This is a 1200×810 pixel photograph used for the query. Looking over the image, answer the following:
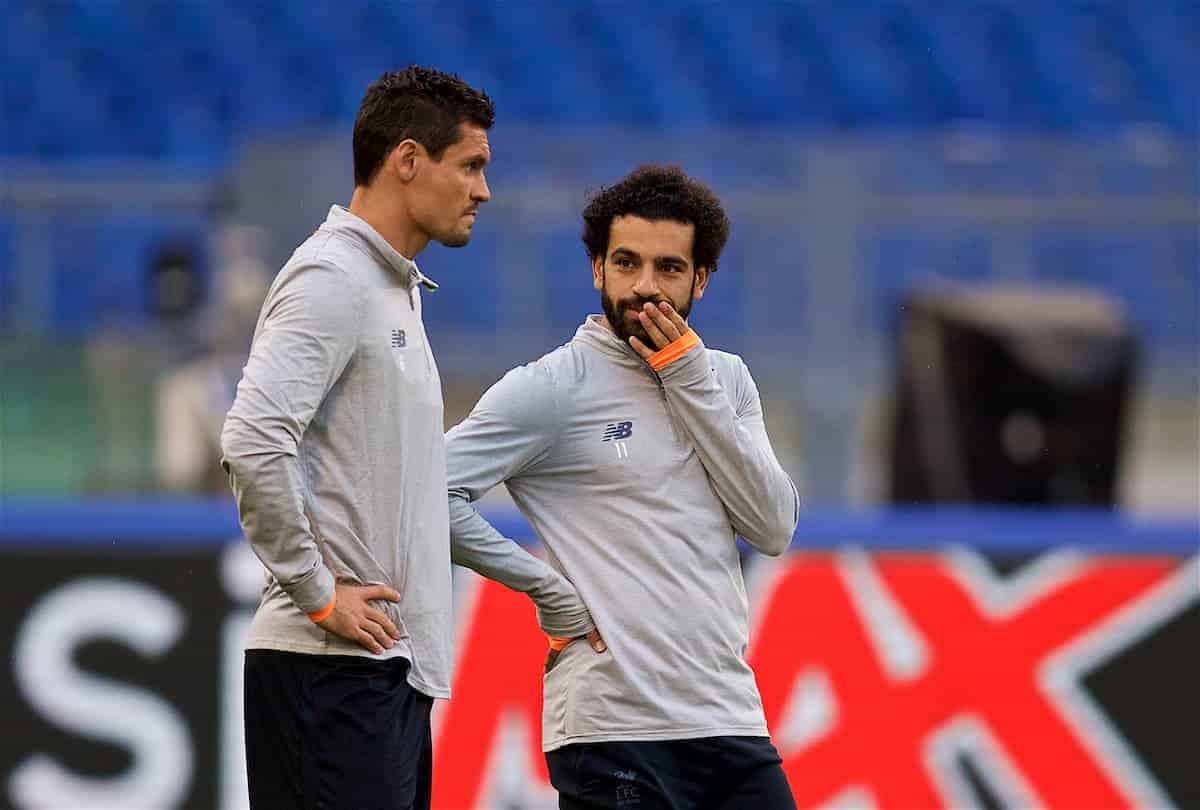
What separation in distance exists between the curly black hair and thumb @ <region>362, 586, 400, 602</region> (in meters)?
0.74

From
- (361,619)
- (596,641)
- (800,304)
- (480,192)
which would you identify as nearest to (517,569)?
(596,641)

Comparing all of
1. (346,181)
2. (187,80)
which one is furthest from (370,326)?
(187,80)

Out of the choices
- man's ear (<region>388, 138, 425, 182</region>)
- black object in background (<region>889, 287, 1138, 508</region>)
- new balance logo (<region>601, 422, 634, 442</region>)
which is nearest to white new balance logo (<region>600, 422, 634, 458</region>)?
new balance logo (<region>601, 422, 634, 442</region>)

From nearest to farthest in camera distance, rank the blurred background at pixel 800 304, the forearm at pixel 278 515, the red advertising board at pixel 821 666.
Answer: the forearm at pixel 278 515, the red advertising board at pixel 821 666, the blurred background at pixel 800 304

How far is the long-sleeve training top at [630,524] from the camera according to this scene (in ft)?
10.8

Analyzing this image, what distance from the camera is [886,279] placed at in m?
7.36

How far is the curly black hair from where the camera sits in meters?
3.31

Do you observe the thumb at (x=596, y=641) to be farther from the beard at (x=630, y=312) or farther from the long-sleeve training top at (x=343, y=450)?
the beard at (x=630, y=312)

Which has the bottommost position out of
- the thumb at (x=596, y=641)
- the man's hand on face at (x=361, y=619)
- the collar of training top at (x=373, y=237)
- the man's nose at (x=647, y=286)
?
the thumb at (x=596, y=641)

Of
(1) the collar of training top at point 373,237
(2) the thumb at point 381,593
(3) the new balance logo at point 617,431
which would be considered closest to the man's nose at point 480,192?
(1) the collar of training top at point 373,237

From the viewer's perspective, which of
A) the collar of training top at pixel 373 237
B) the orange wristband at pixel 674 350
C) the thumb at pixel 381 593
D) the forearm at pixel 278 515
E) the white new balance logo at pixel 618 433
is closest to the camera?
the forearm at pixel 278 515

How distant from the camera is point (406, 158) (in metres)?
3.11

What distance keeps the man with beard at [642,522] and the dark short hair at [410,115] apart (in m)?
0.36

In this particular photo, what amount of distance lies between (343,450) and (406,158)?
1.63 feet
